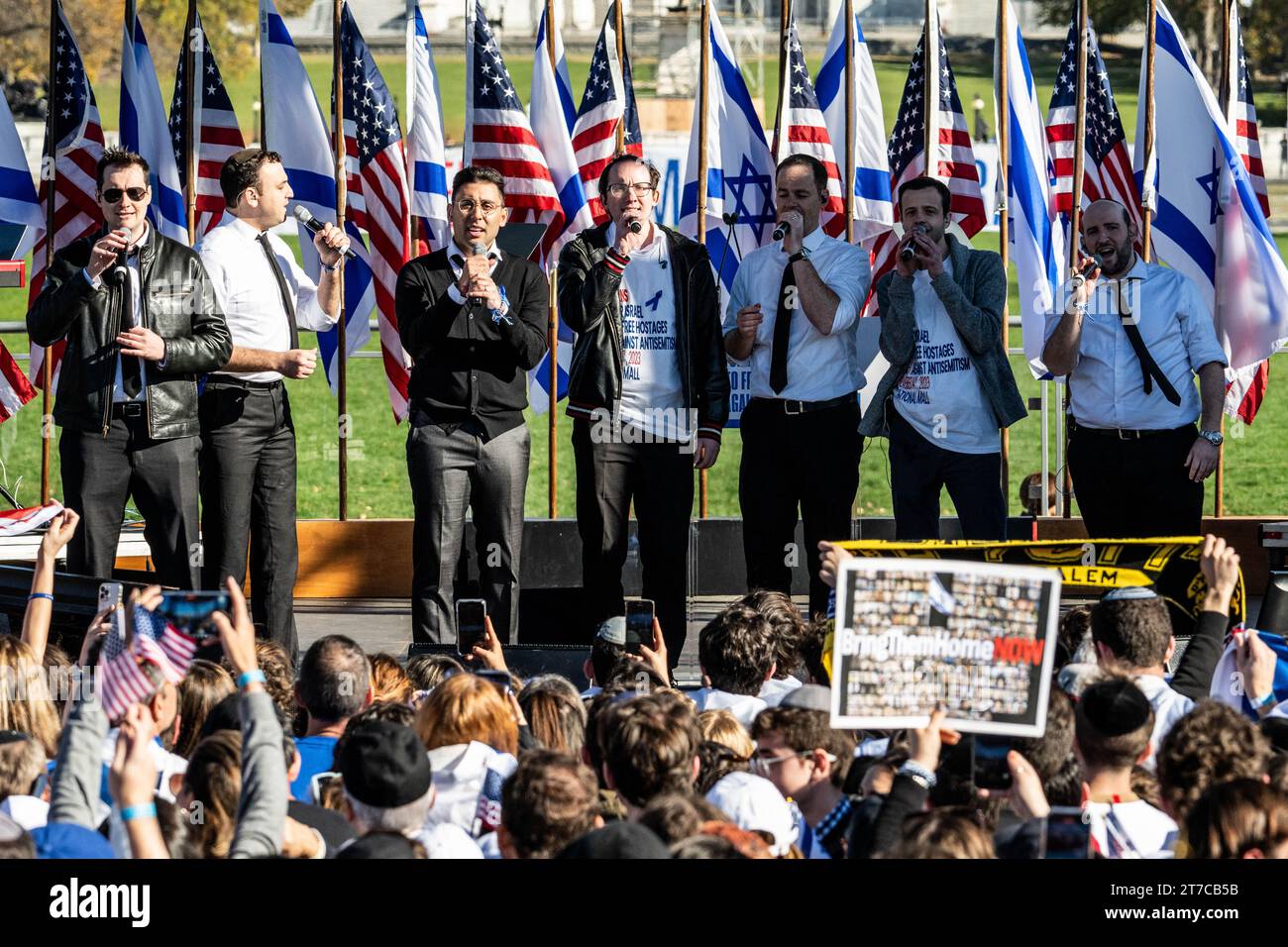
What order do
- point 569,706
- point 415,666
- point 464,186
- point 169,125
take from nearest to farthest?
point 569,706, point 415,666, point 464,186, point 169,125

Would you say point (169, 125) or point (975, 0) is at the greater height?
point (975, 0)

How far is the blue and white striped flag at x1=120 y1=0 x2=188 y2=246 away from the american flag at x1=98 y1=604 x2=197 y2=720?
583cm

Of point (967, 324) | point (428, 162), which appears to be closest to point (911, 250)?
point (967, 324)

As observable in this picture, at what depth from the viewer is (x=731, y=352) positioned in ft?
27.2

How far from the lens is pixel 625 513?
814 cm

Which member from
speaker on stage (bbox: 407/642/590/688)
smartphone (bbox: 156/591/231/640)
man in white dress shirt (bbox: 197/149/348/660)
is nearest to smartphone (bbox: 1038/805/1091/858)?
smartphone (bbox: 156/591/231/640)

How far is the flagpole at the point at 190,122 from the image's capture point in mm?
10648

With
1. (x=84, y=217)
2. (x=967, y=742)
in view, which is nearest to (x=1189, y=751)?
(x=967, y=742)

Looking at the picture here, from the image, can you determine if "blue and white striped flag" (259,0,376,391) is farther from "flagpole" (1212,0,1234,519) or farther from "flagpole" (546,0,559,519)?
"flagpole" (1212,0,1234,519)

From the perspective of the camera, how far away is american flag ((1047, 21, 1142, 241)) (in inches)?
424

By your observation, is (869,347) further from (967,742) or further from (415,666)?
(967,742)

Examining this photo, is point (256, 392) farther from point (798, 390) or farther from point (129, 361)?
point (798, 390)
